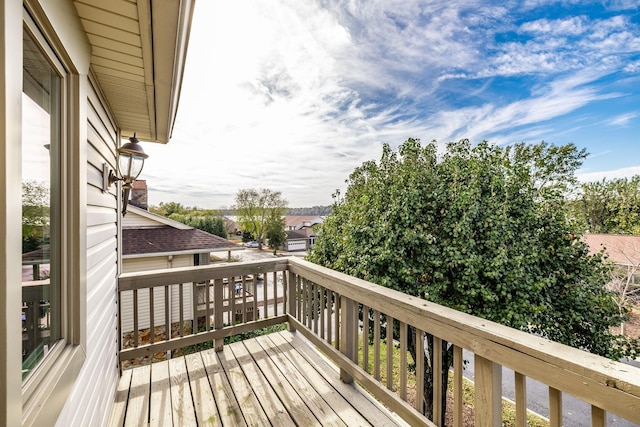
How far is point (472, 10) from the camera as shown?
4.60m

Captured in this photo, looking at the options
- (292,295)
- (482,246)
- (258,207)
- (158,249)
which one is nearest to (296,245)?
(258,207)

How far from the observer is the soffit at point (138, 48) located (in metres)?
1.12

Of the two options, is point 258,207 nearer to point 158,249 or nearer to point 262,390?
point 158,249

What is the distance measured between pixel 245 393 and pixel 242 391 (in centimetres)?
3

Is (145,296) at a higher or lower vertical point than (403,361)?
lower

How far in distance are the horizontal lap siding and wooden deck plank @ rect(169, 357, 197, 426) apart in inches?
14.8

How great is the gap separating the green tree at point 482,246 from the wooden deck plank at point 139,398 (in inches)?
100

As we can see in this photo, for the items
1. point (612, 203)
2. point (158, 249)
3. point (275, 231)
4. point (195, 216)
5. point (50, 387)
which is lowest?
point (275, 231)

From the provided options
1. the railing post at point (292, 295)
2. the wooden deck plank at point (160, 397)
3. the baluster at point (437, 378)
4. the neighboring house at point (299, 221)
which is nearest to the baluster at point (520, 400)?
the baluster at point (437, 378)

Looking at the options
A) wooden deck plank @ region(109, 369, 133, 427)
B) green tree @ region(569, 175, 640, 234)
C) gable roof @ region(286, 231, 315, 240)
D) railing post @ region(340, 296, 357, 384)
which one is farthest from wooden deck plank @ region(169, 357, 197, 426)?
gable roof @ region(286, 231, 315, 240)

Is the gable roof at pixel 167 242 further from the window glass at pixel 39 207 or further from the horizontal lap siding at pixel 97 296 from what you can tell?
the window glass at pixel 39 207

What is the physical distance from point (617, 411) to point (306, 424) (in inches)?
59.8

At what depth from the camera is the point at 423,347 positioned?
156 cm

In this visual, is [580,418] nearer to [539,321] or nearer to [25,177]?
[539,321]
